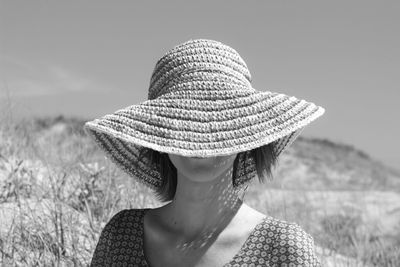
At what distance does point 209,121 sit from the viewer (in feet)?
4.89

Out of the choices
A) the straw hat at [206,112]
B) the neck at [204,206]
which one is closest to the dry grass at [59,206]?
the neck at [204,206]

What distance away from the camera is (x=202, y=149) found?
4.71ft

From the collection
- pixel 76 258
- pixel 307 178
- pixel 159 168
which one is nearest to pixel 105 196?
pixel 76 258

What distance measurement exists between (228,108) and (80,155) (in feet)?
9.93

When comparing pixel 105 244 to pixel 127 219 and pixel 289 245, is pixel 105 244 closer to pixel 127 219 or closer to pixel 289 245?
pixel 127 219

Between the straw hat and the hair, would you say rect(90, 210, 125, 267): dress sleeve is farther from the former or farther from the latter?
the straw hat

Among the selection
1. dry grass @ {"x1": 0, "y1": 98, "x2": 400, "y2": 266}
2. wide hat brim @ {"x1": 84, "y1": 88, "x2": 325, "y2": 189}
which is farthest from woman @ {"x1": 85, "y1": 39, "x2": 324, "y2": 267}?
dry grass @ {"x1": 0, "y1": 98, "x2": 400, "y2": 266}

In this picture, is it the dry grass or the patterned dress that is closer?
the patterned dress

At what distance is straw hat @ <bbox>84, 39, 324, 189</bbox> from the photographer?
1463mm

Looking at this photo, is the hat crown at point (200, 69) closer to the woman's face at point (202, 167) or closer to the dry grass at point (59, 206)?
the woman's face at point (202, 167)

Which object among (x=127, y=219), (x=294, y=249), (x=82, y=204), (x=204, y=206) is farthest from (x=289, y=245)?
(x=82, y=204)

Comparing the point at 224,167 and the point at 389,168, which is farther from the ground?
the point at 224,167

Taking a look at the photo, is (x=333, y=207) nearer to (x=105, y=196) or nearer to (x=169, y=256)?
(x=105, y=196)

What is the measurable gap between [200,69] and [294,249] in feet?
1.73
